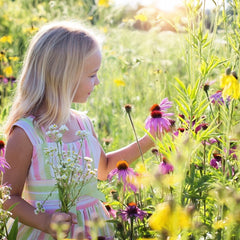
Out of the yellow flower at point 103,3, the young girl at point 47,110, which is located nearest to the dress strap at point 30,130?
the young girl at point 47,110

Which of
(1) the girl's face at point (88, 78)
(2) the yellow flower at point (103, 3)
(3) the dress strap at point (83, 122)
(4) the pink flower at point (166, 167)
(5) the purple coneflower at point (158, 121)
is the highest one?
(2) the yellow flower at point (103, 3)

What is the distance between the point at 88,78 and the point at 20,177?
0.38 m

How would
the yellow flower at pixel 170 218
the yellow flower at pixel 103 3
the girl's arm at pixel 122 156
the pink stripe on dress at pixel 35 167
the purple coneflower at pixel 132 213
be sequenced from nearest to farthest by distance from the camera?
the yellow flower at pixel 170 218 → the purple coneflower at pixel 132 213 → the pink stripe on dress at pixel 35 167 → the girl's arm at pixel 122 156 → the yellow flower at pixel 103 3

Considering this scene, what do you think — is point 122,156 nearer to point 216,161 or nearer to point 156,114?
point 156,114

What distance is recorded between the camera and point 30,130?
1314mm

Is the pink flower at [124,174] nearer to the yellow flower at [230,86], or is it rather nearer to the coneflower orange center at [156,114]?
the coneflower orange center at [156,114]

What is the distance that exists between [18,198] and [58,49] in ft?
1.57

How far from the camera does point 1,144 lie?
1563 millimetres

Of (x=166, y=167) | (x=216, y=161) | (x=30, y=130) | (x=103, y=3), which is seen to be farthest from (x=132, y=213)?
(x=103, y=3)

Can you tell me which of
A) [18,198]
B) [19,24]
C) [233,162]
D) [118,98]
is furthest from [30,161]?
[19,24]

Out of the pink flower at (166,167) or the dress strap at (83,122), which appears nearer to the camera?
the pink flower at (166,167)

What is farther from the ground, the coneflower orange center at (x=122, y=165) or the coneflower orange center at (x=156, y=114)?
the coneflower orange center at (x=156, y=114)

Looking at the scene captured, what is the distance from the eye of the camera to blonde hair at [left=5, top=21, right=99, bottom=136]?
1369mm

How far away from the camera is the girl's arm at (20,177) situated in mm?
1216
